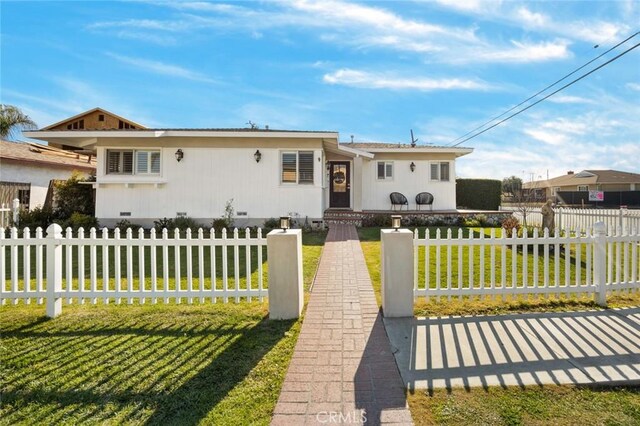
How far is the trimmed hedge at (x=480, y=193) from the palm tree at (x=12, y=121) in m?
31.6

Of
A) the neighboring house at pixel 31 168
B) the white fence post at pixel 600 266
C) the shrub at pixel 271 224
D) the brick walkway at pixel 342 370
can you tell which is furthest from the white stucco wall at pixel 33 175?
the white fence post at pixel 600 266

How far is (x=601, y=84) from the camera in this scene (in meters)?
13.0

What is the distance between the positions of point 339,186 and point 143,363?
13708 millimetres

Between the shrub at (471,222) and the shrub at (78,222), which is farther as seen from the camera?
the shrub at (471,222)

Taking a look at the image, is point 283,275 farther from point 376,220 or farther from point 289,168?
point 376,220

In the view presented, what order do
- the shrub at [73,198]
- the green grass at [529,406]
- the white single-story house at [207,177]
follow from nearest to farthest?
the green grass at [529,406], the white single-story house at [207,177], the shrub at [73,198]

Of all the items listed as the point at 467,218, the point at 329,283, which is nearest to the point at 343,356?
the point at 329,283

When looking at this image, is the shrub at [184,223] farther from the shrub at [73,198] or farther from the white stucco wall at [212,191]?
the shrub at [73,198]

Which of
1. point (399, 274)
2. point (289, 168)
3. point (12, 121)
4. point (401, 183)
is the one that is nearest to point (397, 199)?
point (401, 183)

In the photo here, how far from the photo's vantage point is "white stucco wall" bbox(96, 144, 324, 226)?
12.6m

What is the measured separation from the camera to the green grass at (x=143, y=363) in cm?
250

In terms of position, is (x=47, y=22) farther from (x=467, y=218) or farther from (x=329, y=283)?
(x=467, y=218)

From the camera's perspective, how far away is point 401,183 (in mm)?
16578

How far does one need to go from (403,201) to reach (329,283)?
11.2m
